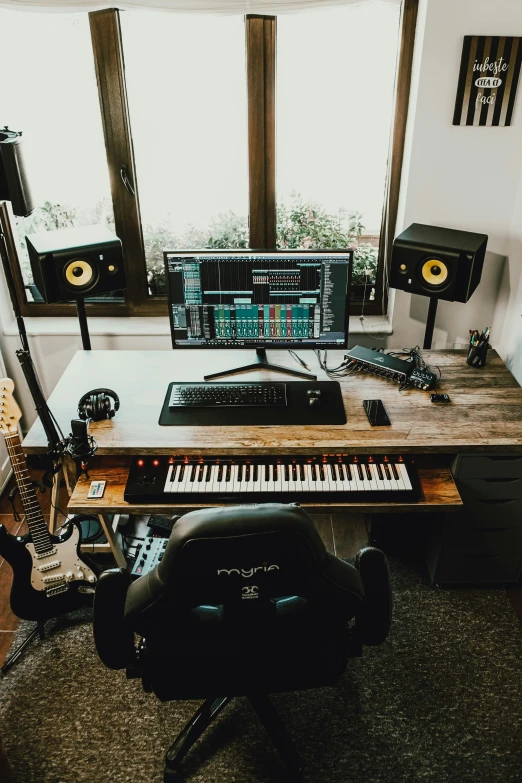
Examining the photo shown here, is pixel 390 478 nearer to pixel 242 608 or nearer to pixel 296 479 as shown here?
pixel 296 479

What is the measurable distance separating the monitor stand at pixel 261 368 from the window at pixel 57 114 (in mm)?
1137

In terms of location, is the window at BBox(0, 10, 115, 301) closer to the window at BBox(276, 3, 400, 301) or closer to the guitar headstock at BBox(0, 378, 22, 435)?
the window at BBox(276, 3, 400, 301)

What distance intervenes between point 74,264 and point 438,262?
1.47 metres

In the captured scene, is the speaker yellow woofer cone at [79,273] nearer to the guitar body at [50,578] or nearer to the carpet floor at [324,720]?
the guitar body at [50,578]

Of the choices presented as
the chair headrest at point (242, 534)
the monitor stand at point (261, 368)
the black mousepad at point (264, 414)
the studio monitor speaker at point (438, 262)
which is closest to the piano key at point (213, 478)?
the black mousepad at point (264, 414)

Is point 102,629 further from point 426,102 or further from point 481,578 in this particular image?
point 426,102

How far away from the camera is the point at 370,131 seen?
2.94m

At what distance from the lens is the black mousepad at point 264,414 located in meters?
2.25

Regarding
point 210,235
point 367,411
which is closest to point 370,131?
point 210,235

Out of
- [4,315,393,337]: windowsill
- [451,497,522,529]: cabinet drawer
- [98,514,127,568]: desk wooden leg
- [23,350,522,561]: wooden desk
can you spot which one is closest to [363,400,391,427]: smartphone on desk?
[23,350,522,561]: wooden desk

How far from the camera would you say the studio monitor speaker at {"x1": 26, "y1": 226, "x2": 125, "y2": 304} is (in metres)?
2.47

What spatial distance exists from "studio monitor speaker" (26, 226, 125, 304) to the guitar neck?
624 millimetres

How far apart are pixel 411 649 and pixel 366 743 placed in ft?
1.34

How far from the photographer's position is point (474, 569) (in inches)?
99.0
